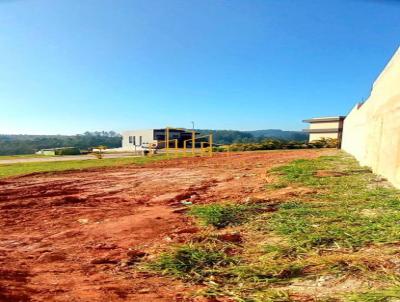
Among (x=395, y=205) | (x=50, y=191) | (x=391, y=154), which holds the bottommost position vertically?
(x=50, y=191)

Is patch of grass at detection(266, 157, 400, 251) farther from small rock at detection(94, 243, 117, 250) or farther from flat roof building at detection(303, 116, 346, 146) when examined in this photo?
flat roof building at detection(303, 116, 346, 146)

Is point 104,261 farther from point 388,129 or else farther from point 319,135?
point 319,135

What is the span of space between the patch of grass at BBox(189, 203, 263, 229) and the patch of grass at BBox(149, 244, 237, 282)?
1000mm

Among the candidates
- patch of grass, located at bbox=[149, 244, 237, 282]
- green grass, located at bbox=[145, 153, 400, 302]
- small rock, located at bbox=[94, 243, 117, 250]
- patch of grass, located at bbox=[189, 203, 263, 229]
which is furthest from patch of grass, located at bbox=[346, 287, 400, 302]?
small rock, located at bbox=[94, 243, 117, 250]

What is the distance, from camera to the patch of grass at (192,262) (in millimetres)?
2949

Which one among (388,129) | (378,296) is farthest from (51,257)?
(388,129)

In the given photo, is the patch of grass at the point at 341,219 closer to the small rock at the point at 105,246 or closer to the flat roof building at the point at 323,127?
the small rock at the point at 105,246

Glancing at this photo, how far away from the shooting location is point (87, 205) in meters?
6.73

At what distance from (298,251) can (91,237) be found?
274 cm

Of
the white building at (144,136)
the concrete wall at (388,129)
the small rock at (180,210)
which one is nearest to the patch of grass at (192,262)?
the small rock at (180,210)

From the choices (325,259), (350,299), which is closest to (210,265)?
(325,259)

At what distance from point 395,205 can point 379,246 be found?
1.74 meters

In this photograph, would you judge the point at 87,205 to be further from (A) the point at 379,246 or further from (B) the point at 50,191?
(A) the point at 379,246

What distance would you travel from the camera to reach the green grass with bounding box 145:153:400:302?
252 centimetres
